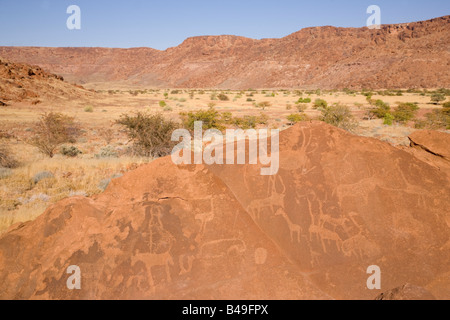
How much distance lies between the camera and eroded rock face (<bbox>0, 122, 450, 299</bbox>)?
220 cm

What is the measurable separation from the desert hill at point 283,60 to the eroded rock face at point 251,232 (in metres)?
58.9

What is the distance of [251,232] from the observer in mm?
2498

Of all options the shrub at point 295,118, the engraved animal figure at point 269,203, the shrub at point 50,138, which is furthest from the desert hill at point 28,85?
the engraved animal figure at point 269,203

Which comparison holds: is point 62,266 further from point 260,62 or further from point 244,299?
point 260,62

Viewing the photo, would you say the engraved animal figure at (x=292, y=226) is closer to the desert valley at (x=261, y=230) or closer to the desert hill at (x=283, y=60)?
the desert valley at (x=261, y=230)

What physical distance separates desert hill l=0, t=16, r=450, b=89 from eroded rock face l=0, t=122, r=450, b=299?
58.9 m

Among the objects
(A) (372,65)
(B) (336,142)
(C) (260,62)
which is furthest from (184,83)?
(B) (336,142)

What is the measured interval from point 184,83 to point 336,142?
83392mm

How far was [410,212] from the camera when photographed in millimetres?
2715

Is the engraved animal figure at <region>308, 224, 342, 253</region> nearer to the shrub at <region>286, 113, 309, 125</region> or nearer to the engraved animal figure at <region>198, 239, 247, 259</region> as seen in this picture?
the engraved animal figure at <region>198, 239, 247, 259</region>

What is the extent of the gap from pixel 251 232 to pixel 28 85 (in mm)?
34522

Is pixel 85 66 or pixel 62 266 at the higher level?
pixel 85 66

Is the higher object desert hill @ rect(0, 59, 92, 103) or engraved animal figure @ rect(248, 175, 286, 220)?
desert hill @ rect(0, 59, 92, 103)

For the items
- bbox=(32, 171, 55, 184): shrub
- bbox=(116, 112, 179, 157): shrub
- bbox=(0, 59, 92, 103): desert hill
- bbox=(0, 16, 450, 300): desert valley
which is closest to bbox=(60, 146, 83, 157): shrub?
bbox=(116, 112, 179, 157): shrub
